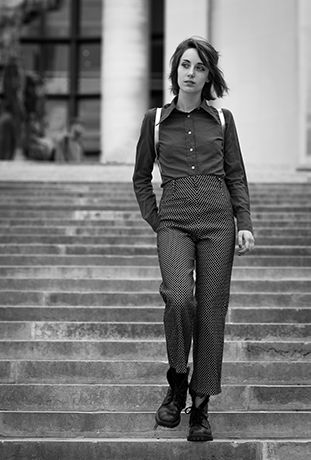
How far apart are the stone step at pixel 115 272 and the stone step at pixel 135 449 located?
112 inches

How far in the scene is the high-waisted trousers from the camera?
3949mm

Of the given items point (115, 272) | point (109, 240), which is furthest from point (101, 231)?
point (115, 272)

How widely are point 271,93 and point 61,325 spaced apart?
11081 millimetres

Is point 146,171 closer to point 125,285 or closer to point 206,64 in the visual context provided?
point 206,64

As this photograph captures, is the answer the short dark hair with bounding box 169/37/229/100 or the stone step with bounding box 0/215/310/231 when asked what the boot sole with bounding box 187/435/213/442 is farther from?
the stone step with bounding box 0/215/310/231

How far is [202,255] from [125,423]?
1.19 meters

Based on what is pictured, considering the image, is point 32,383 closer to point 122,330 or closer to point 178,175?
point 122,330

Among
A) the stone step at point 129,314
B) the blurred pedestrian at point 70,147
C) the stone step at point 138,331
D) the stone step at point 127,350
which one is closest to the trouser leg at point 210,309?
the stone step at point 127,350

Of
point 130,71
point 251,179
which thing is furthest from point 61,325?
point 130,71

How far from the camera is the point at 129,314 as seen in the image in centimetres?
608

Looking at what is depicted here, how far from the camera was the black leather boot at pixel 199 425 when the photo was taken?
4098 mm

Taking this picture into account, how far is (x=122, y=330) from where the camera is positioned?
5.78 m

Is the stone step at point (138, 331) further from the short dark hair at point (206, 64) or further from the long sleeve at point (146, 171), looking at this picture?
the short dark hair at point (206, 64)

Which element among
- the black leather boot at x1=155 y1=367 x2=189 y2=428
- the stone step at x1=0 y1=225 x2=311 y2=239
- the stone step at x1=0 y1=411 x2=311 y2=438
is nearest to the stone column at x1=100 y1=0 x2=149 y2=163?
the stone step at x1=0 y1=225 x2=311 y2=239
